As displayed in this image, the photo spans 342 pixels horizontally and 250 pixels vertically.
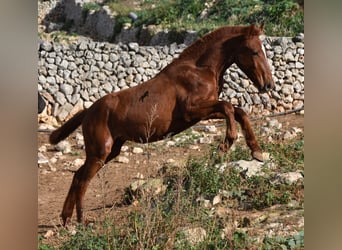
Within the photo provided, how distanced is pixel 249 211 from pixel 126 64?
1.26 meters

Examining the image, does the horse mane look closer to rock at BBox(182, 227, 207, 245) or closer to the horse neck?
the horse neck

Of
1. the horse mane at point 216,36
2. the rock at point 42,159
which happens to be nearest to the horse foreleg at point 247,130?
the horse mane at point 216,36

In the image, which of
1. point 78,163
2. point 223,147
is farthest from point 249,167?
point 78,163

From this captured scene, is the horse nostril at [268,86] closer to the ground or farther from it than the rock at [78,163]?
farther from it

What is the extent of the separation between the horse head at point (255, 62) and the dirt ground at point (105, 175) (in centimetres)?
27

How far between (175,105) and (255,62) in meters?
0.61

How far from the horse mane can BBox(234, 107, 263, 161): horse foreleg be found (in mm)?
472

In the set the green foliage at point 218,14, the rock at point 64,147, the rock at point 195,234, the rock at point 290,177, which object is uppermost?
the green foliage at point 218,14

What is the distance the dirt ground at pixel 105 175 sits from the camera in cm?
430

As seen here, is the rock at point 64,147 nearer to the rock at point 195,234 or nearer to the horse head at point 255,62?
the rock at point 195,234

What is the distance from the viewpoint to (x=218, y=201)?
14.5 feet
